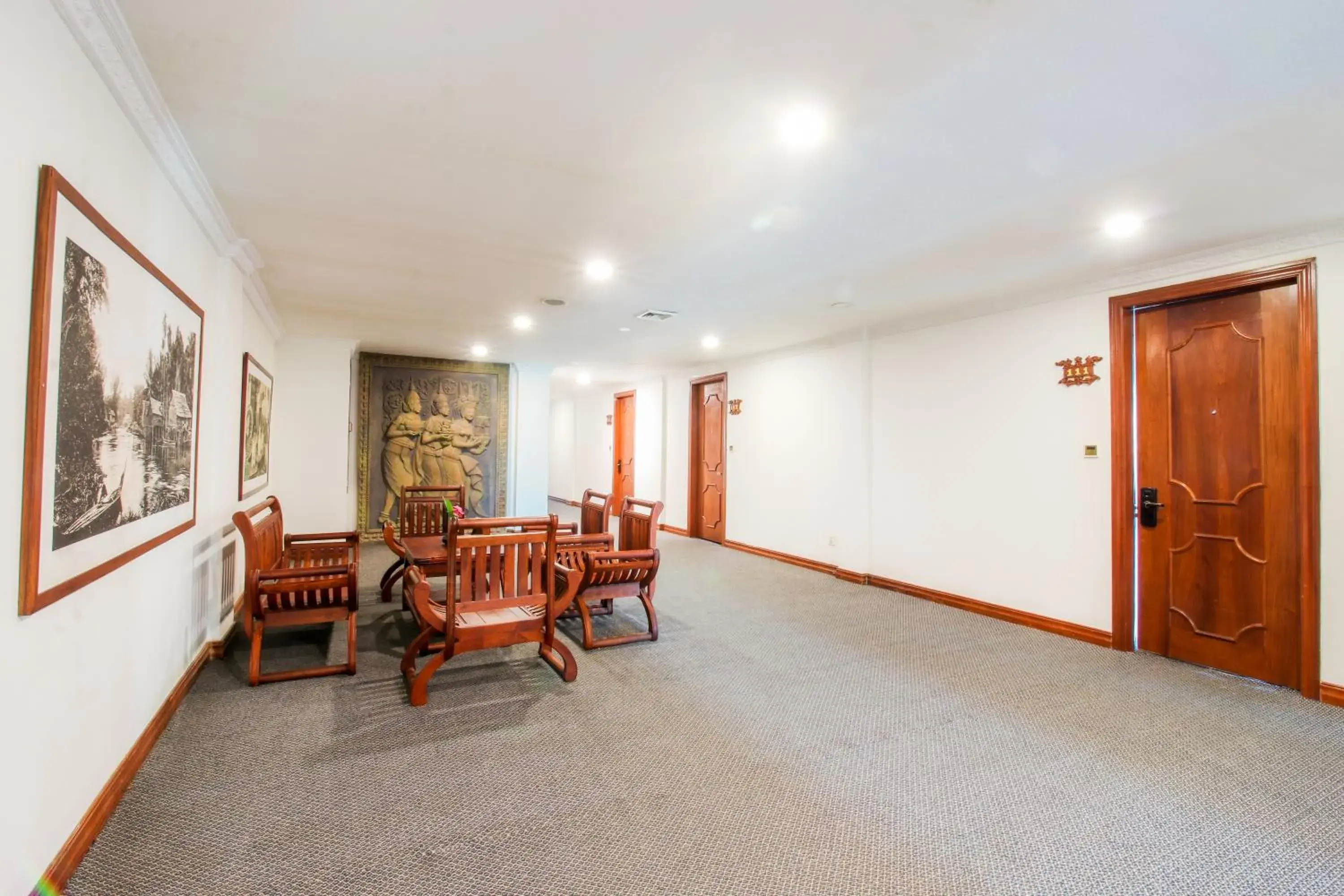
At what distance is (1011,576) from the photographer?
415 centimetres

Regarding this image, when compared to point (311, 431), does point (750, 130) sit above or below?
above

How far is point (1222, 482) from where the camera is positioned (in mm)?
3234

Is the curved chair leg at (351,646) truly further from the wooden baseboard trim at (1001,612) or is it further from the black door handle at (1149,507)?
the black door handle at (1149,507)

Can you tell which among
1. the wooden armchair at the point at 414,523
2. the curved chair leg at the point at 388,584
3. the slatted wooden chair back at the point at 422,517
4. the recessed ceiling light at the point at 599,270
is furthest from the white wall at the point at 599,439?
the recessed ceiling light at the point at 599,270

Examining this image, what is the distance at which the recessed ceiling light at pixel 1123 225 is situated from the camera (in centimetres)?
271

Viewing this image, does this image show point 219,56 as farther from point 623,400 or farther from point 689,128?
point 623,400

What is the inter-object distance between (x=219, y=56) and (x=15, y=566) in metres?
1.46

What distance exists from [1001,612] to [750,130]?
383 centimetres

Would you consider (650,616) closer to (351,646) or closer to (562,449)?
(351,646)

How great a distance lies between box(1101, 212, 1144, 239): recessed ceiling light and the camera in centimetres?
271

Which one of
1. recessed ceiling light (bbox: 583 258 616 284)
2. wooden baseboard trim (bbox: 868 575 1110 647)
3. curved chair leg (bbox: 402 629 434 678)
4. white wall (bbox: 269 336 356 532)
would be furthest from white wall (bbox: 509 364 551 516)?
curved chair leg (bbox: 402 629 434 678)

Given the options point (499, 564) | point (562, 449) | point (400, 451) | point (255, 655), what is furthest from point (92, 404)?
point (562, 449)

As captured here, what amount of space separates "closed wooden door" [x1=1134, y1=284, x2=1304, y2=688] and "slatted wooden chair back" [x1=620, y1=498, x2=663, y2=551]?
9.85 feet

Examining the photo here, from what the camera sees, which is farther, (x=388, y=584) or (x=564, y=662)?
(x=388, y=584)
